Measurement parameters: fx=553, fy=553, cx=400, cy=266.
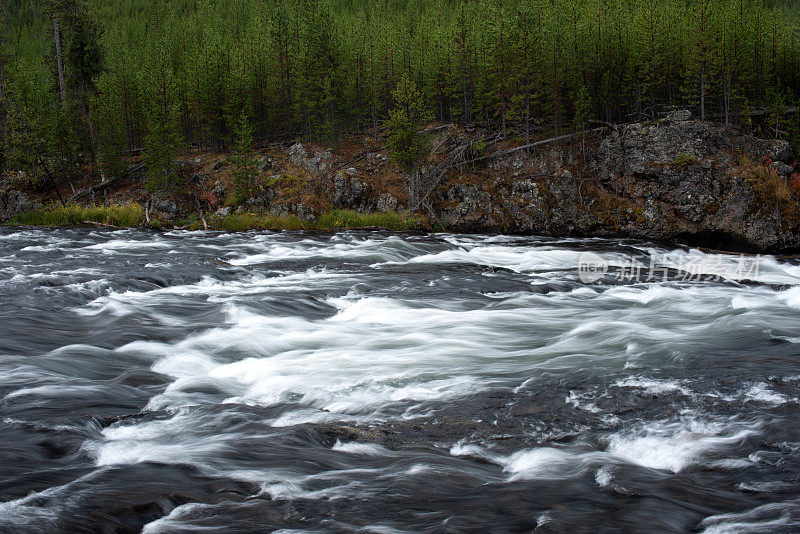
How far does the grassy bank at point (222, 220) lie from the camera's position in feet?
105

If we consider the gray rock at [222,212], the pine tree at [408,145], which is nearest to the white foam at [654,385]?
the pine tree at [408,145]

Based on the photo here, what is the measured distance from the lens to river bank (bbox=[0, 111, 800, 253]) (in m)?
28.8

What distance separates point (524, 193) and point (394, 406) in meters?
26.2

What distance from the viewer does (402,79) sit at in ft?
117

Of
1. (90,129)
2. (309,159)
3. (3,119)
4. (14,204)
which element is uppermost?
(3,119)

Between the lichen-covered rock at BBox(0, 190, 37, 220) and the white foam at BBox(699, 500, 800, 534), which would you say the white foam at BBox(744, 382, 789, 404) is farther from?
the lichen-covered rock at BBox(0, 190, 37, 220)

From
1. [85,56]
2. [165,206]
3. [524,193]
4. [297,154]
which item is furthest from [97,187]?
[524,193]

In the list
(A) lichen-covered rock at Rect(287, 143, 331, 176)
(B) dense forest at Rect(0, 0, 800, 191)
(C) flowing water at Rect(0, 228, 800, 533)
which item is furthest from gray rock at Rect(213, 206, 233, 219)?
(C) flowing water at Rect(0, 228, 800, 533)

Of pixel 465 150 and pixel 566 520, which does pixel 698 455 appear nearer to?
pixel 566 520

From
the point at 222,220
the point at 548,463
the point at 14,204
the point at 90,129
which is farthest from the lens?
the point at 90,129

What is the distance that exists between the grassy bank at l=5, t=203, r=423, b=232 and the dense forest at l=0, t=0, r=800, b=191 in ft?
13.7

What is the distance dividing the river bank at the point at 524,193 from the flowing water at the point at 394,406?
49.5 ft

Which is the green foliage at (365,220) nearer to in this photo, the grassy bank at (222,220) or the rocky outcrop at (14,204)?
the grassy bank at (222,220)

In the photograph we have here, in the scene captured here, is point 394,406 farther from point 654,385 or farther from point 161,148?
point 161,148
